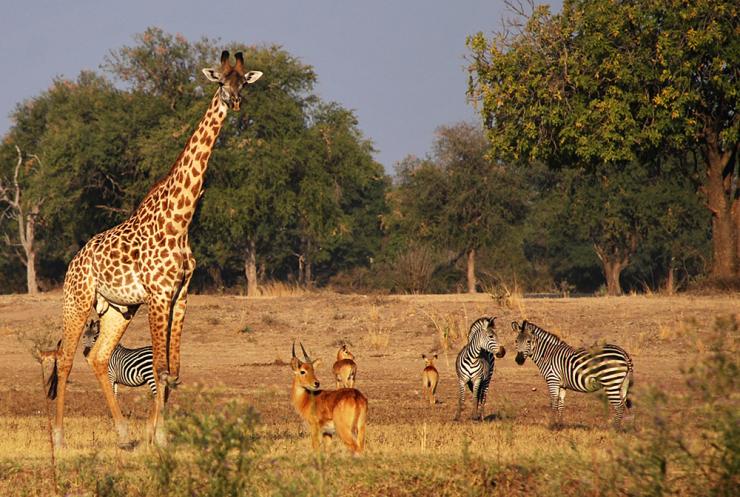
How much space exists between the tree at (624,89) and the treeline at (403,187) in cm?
10

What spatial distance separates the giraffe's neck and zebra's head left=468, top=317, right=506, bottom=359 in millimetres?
5420

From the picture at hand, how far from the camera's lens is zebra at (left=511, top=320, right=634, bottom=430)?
15070 millimetres

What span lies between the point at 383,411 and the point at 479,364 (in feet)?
5.44

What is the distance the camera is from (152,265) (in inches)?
520

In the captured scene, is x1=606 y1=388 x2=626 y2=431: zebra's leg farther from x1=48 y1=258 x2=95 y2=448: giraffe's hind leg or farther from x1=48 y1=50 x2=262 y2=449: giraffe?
x1=48 y1=258 x2=95 y2=448: giraffe's hind leg

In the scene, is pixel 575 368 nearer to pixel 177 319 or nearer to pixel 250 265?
pixel 177 319

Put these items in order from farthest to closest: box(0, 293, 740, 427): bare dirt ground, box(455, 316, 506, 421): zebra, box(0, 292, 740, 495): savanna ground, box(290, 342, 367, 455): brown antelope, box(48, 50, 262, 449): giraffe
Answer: box(0, 293, 740, 427): bare dirt ground → box(455, 316, 506, 421): zebra → box(48, 50, 262, 449): giraffe → box(290, 342, 367, 455): brown antelope → box(0, 292, 740, 495): savanna ground

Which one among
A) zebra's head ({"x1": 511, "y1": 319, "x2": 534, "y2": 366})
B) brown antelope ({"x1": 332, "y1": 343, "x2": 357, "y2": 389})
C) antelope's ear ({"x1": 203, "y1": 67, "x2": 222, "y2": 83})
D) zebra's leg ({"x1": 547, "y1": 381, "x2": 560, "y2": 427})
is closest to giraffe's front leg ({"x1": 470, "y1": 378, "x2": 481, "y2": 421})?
zebra's head ({"x1": 511, "y1": 319, "x2": 534, "y2": 366})

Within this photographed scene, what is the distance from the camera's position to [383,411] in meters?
17.8

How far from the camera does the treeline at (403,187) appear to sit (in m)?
34.8

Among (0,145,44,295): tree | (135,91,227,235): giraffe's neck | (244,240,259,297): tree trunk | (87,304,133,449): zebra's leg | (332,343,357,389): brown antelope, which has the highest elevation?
(0,145,44,295): tree

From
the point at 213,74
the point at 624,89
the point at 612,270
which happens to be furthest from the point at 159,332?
the point at 612,270

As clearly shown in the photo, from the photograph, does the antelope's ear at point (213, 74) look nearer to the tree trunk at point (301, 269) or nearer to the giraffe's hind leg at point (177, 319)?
the giraffe's hind leg at point (177, 319)

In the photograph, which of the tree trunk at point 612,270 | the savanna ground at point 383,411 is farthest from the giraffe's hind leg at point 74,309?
the tree trunk at point 612,270
